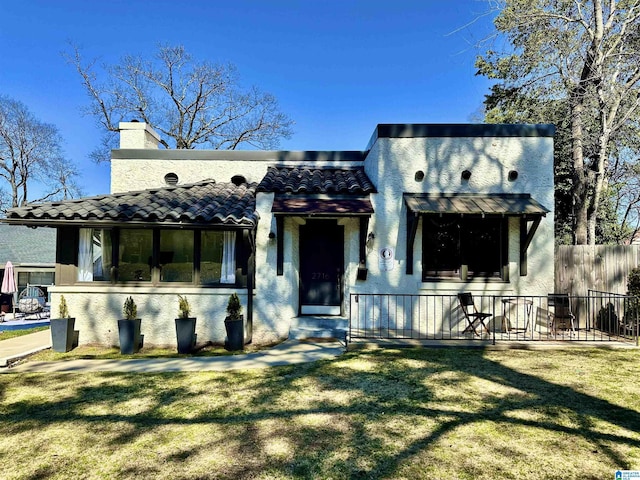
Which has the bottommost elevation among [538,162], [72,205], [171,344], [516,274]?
[171,344]

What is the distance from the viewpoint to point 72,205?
317 inches

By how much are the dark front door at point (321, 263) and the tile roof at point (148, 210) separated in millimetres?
1605

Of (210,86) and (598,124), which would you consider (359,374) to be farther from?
(210,86)

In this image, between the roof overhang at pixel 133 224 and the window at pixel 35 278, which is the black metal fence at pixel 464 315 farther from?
the window at pixel 35 278

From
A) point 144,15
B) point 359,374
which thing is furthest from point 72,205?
point 144,15

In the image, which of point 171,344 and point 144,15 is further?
point 144,15

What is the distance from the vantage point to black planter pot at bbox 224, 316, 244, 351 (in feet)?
25.1

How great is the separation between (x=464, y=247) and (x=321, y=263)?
3.65 meters

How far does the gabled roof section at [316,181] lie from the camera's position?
8742 mm

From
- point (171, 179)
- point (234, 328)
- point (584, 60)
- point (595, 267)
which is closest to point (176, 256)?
point (234, 328)

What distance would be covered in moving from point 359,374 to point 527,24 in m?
13.8

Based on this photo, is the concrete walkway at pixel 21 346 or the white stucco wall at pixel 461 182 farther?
the white stucco wall at pixel 461 182

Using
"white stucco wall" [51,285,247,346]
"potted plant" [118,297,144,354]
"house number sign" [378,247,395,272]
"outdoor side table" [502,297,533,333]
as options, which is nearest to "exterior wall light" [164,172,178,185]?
"white stucco wall" [51,285,247,346]

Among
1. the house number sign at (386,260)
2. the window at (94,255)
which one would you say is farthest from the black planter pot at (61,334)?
the house number sign at (386,260)
